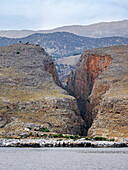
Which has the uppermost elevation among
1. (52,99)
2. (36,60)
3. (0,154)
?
(36,60)

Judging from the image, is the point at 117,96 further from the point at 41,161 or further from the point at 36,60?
the point at 41,161

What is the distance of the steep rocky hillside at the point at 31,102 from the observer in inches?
4508

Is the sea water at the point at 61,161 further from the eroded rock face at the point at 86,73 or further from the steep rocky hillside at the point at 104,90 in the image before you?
the eroded rock face at the point at 86,73

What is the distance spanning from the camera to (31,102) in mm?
124688

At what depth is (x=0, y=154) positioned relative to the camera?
3017 inches

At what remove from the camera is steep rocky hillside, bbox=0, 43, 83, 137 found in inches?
4508

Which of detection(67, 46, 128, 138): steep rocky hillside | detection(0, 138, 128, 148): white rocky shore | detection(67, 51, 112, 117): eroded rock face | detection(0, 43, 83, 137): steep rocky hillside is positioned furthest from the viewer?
detection(67, 51, 112, 117): eroded rock face

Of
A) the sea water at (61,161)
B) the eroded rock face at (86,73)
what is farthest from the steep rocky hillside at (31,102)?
the sea water at (61,161)

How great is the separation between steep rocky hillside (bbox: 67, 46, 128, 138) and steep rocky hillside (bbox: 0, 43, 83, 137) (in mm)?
7825

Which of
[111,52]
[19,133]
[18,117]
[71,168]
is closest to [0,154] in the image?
[71,168]

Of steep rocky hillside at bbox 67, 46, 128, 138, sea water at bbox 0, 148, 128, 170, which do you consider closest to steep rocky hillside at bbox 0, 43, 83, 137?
steep rocky hillside at bbox 67, 46, 128, 138

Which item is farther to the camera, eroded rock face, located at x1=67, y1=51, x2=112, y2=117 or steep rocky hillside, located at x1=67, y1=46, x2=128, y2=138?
eroded rock face, located at x1=67, y1=51, x2=112, y2=117

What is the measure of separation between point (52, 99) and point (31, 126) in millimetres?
16561

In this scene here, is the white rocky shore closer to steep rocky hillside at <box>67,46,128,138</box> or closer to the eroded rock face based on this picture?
steep rocky hillside at <box>67,46,128,138</box>
